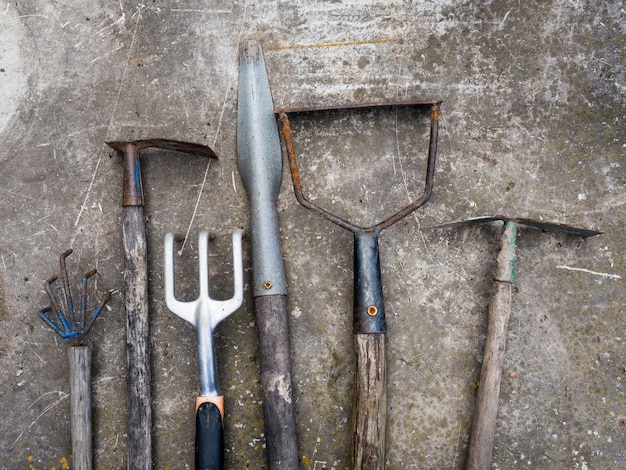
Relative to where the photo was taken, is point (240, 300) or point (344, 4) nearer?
point (240, 300)

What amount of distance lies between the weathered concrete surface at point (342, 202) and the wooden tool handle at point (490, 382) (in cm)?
11

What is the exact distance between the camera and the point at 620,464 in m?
2.25

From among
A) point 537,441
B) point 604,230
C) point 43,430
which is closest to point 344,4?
point 604,230

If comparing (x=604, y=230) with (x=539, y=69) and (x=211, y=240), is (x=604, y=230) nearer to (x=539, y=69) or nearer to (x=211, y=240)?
(x=539, y=69)

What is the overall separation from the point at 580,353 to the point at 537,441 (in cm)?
40

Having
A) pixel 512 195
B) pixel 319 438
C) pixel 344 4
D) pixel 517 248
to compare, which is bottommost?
pixel 319 438

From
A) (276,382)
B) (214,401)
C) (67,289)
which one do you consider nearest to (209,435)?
(214,401)

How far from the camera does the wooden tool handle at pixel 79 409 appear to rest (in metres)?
2.21

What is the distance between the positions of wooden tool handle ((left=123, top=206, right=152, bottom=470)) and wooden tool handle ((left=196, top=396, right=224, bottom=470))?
0.81 ft

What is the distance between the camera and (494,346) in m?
2.17

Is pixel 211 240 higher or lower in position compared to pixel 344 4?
lower

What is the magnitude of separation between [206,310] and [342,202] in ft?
2.35

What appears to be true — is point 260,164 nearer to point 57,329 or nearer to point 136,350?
point 136,350

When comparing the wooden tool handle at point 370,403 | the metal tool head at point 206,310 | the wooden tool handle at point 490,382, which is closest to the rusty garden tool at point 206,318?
the metal tool head at point 206,310
